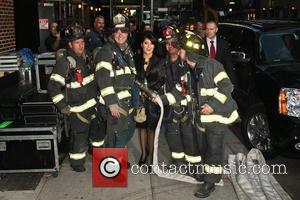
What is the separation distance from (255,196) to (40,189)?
98.9 inches

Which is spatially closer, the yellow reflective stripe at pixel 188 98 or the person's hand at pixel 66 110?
the yellow reflective stripe at pixel 188 98

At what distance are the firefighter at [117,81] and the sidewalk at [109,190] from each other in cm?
54

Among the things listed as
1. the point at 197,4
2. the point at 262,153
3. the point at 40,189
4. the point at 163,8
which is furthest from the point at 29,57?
the point at 197,4

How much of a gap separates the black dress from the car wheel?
5.42 ft

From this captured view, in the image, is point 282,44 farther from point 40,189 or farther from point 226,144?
point 40,189

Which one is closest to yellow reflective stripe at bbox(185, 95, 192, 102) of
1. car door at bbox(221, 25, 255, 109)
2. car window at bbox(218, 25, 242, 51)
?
car door at bbox(221, 25, 255, 109)

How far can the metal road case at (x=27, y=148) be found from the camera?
5.22 m

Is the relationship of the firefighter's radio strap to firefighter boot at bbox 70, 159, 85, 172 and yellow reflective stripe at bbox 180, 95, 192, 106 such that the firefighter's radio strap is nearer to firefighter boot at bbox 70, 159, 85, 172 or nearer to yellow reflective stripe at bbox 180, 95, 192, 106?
yellow reflective stripe at bbox 180, 95, 192, 106

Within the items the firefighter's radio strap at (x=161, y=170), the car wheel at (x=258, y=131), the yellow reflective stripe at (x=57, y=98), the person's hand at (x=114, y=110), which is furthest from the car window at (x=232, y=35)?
the yellow reflective stripe at (x=57, y=98)

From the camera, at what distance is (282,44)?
21.7 feet

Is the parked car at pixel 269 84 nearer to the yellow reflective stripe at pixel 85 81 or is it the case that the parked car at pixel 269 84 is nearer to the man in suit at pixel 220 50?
the man in suit at pixel 220 50

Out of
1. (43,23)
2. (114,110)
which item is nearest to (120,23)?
(114,110)

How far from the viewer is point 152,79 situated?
527 centimetres

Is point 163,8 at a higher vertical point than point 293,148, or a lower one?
higher
